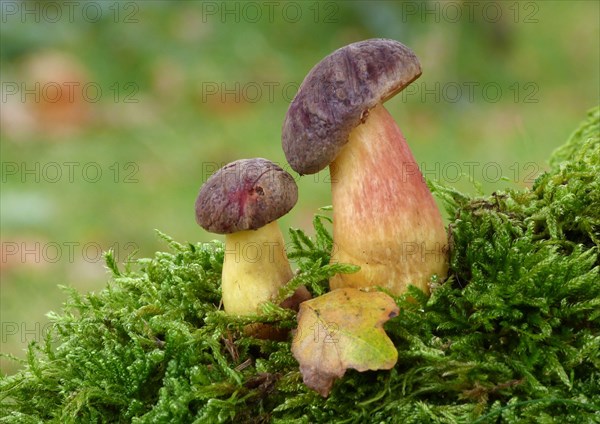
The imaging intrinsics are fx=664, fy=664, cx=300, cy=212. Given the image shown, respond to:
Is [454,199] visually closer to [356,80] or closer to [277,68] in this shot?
[356,80]

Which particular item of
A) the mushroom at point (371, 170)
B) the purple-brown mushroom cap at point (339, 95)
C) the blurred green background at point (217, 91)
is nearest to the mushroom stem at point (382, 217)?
the mushroom at point (371, 170)

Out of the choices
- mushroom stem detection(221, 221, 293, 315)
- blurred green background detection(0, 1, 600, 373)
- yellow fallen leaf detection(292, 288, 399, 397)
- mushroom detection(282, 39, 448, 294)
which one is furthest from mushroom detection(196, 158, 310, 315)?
blurred green background detection(0, 1, 600, 373)

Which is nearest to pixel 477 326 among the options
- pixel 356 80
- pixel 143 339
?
pixel 356 80

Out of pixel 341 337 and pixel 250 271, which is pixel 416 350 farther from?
pixel 250 271

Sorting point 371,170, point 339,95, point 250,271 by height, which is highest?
point 339,95

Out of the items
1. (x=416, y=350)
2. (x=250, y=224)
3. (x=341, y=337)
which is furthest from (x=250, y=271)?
(x=416, y=350)

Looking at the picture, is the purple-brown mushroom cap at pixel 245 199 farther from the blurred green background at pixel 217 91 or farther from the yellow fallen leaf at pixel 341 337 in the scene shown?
the blurred green background at pixel 217 91
